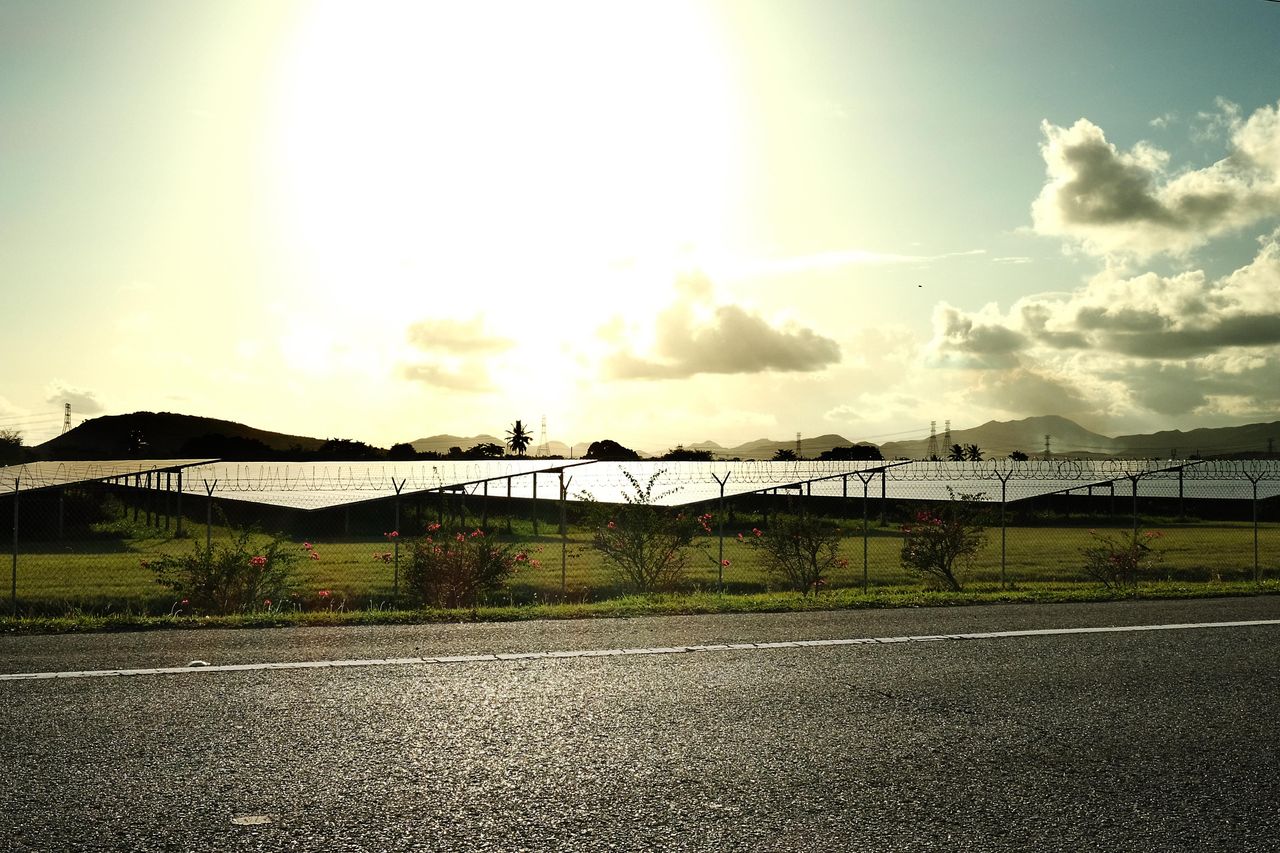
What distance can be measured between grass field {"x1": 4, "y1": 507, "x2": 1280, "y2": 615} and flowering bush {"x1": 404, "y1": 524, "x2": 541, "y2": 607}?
1.22 meters

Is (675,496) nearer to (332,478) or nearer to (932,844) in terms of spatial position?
(332,478)

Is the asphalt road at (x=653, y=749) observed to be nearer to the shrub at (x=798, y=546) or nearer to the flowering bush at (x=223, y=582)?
the flowering bush at (x=223, y=582)

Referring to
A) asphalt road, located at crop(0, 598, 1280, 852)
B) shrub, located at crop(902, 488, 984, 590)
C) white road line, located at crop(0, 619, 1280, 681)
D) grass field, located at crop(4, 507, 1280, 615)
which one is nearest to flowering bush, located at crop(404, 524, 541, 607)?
grass field, located at crop(4, 507, 1280, 615)

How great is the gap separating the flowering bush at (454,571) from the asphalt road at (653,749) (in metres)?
6.63

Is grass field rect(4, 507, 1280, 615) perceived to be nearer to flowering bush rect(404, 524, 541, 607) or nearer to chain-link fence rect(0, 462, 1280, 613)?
chain-link fence rect(0, 462, 1280, 613)

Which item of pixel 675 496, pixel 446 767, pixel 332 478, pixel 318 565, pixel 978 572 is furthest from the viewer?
pixel 332 478

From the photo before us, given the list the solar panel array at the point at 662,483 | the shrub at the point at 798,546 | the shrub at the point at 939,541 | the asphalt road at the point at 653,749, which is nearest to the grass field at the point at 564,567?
the shrub at the point at 939,541

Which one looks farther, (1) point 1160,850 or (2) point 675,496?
(2) point 675,496

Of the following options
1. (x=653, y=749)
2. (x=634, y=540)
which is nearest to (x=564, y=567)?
(x=634, y=540)

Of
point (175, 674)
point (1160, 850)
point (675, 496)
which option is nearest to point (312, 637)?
point (175, 674)

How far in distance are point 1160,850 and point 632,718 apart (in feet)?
10.6

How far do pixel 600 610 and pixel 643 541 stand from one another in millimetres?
5409

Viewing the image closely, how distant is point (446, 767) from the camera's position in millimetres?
5621

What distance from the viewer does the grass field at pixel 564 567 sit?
2038 cm
